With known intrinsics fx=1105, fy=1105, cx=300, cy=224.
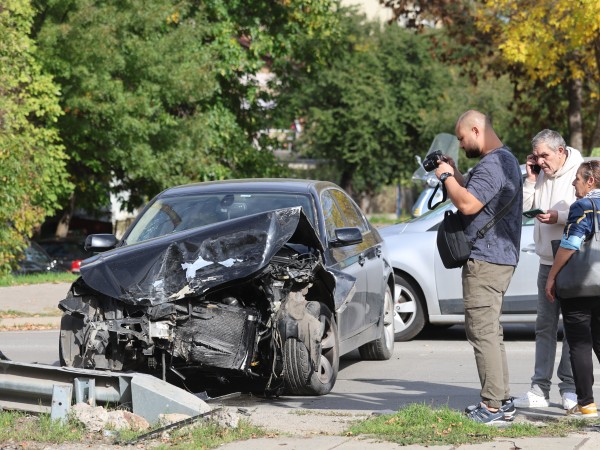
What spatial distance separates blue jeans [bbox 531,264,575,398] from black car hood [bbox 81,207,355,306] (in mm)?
1711

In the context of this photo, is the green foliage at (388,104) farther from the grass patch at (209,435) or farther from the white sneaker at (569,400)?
Result: the grass patch at (209,435)

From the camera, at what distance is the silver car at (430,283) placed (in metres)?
10.9

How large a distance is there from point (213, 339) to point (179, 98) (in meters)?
18.8

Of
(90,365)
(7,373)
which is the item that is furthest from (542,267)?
(7,373)

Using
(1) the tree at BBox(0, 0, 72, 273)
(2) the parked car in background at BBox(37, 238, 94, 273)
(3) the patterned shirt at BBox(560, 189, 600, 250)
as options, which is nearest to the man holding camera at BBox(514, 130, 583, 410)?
(3) the patterned shirt at BBox(560, 189, 600, 250)

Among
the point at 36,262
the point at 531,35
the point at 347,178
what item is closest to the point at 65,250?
the point at 36,262

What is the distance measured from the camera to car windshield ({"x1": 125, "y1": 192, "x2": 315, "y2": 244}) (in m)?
8.76

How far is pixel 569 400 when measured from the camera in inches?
281

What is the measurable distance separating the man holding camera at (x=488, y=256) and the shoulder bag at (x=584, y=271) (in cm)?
33

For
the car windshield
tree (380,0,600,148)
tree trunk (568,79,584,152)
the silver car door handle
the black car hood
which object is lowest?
the silver car door handle

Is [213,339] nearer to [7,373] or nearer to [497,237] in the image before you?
[7,373]

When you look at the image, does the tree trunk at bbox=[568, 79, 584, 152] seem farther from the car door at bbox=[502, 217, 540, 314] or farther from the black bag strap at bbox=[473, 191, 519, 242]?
the black bag strap at bbox=[473, 191, 519, 242]

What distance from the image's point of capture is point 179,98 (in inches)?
1013

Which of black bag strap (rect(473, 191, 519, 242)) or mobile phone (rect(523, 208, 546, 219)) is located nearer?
black bag strap (rect(473, 191, 519, 242))
